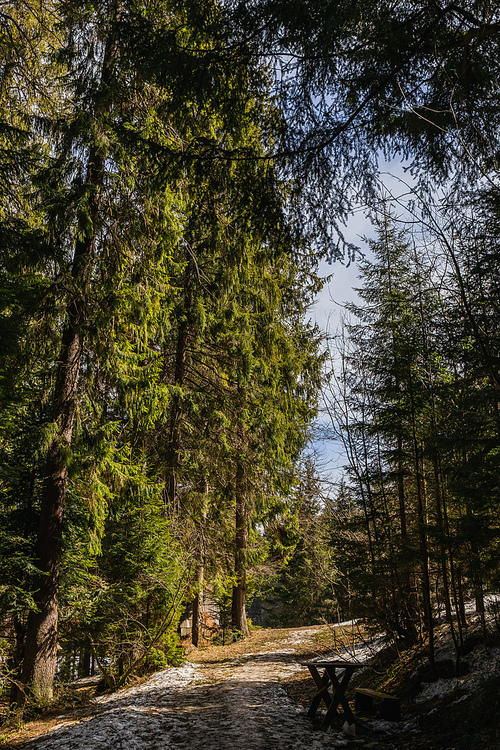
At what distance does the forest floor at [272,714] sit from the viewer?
4.64 metres

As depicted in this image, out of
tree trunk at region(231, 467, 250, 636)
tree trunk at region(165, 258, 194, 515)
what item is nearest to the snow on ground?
tree trunk at region(165, 258, 194, 515)

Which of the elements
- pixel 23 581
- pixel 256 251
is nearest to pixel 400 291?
Result: pixel 256 251

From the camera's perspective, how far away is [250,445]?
42.5 feet

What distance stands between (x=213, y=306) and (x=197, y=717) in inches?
337

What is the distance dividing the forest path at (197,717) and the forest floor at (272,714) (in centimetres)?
1

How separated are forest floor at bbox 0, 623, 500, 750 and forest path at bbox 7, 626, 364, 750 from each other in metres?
0.01

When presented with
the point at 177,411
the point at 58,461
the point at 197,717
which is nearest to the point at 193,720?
the point at 197,717

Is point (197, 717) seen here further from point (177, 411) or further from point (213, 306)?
point (213, 306)

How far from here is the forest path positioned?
5.02m

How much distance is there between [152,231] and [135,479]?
15.1 ft

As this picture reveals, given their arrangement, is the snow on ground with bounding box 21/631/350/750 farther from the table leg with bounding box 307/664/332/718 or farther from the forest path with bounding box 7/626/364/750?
the table leg with bounding box 307/664/332/718

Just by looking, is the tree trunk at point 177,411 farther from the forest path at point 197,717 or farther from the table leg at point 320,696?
the table leg at point 320,696

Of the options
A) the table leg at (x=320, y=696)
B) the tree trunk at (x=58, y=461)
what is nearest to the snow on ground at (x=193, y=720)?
the table leg at (x=320, y=696)

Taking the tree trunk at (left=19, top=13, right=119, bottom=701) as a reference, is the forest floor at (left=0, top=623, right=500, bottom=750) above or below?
below
